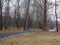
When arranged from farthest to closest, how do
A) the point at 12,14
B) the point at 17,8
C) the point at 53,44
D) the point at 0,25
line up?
the point at 12,14 < the point at 17,8 < the point at 0,25 < the point at 53,44

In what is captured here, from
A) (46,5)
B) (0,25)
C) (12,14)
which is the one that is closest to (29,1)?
(46,5)

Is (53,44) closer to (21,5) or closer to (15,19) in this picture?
(21,5)

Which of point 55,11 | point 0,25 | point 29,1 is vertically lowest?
point 0,25

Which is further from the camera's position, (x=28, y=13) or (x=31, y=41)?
(x=28, y=13)

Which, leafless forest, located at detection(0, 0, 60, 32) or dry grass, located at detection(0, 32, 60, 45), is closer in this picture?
dry grass, located at detection(0, 32, 60, 45)

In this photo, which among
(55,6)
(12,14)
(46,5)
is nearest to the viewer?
(46,5)

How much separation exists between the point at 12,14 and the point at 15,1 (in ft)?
17.5

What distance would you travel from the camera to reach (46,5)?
105ft

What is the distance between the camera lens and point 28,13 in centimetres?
3528

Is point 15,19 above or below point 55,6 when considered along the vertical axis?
below

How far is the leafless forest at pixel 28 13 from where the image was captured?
3280cm

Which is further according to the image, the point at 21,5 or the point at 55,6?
the point at 21,5

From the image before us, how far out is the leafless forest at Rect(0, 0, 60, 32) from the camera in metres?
32.8

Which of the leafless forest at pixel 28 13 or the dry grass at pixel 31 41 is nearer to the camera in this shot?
the dry grass at pixel 31 41
